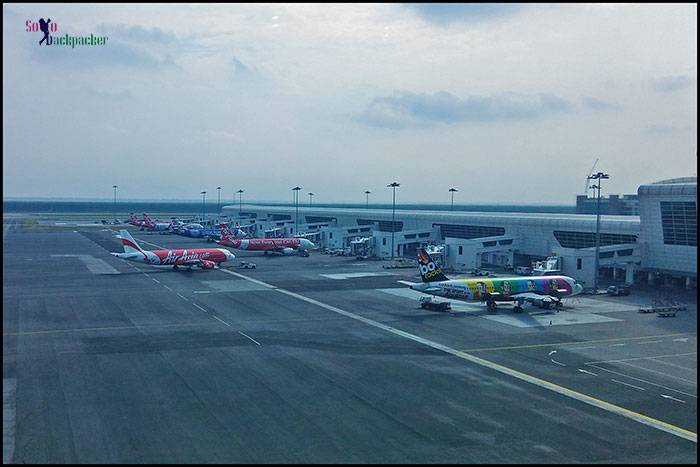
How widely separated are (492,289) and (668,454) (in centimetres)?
3863

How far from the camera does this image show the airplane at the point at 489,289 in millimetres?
65188

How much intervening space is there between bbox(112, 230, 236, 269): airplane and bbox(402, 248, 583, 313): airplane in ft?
149

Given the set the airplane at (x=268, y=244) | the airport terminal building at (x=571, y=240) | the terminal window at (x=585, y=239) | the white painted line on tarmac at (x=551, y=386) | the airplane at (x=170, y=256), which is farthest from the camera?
the airplane at (x=268, y=244)

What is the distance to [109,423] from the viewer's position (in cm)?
2958

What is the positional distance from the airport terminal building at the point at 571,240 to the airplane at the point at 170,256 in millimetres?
33610

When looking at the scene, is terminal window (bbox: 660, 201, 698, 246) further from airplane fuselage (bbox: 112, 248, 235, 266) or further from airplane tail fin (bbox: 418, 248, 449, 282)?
airplane fuselage (bbox: 112, 248, 235, 266)

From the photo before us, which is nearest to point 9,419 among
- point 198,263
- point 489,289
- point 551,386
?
point 551,386

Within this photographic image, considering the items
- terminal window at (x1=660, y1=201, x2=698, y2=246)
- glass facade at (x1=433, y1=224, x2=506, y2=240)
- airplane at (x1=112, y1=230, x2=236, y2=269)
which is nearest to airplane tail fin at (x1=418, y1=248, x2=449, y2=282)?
terminal window at (x1=660, y1=201, x2=698, y2=246)

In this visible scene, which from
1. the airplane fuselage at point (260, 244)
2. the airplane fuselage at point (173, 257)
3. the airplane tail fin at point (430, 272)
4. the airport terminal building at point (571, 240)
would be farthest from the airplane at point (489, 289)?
the airplane fuselage at point (260, 244)

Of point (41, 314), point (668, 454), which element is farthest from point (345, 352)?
point (41, 314)

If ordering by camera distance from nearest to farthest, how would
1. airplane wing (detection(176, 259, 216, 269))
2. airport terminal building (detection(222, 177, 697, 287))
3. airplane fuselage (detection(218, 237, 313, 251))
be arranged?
airport terminal building (detection(222, 177, 697, 287)) → airplane wing (detection(176, 259, 216, 269)) → airplane fuselage (detection(218, 237, 313, 251))

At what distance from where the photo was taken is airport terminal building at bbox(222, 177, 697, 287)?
8038cm

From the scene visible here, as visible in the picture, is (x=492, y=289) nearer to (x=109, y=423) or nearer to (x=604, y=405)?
(x=604, y=405)

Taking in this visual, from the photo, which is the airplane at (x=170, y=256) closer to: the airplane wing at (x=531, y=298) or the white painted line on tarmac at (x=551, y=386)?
the white painted line on tarmac at (x=551, y=386)
